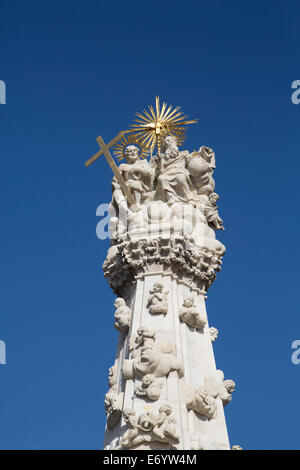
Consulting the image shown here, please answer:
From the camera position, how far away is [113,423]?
1316 centimetres

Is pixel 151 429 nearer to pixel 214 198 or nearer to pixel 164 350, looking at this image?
pixel 164 350

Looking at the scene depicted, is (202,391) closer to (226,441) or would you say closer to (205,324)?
(226,441)

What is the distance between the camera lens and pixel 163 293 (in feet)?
47.5

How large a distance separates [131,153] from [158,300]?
5.83 metres

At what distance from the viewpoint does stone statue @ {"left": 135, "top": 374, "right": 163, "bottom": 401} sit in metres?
12.4

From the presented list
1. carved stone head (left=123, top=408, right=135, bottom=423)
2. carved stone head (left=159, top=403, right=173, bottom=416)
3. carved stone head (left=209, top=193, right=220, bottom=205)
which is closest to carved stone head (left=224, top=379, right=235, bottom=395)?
carved stone head (left=159, top=403, right=173, bottom=416)

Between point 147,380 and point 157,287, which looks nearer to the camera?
point 147,380

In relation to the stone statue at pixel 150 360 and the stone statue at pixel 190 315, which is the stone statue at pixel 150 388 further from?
the stone statue at pixel 190 315

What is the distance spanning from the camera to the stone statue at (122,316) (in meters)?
14.6

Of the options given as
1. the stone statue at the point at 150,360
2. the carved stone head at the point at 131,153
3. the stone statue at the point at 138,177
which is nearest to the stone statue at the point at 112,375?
the stone statue at the point at 150,360

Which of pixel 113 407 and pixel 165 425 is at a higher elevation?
pixel 113 407

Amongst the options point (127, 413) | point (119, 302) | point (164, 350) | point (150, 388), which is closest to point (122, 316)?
A: point (119, 302)

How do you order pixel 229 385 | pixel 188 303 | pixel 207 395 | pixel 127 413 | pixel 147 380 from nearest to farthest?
1. pixel 127 413
2. pixel 147 380
3. pixel 207 395
4. pixel 229 385
5. pixel 188 303
